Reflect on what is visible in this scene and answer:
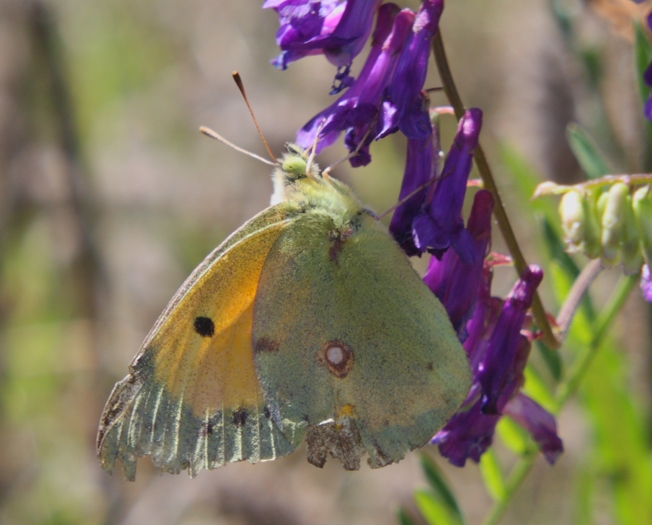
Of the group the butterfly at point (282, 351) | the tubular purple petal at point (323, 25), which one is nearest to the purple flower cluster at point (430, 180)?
the tubular purple petal at point (323, 25)

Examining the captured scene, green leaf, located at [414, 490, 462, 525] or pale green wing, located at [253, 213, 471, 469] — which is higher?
pale green wing, located at [253, 213, 471, 469]

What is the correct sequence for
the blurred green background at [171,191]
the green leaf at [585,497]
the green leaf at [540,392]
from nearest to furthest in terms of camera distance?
the green leaf at [540,392]
the green leaf at [585,497]
the blurred green background at [171,191]

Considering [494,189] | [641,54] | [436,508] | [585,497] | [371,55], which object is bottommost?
[585,497]

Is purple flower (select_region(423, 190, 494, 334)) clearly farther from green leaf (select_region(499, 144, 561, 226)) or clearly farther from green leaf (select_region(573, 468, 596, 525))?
green leaf (select_region(573, 468, 596, 525))

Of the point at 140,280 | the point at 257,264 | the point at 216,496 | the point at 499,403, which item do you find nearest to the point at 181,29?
the point at 140,280

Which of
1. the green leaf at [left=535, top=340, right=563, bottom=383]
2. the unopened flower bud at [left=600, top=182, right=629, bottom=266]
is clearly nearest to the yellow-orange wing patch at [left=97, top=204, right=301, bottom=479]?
the green leaf at [left=535, top=340, right=563, bottom=383]

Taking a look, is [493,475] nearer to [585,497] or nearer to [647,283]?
[585,497]

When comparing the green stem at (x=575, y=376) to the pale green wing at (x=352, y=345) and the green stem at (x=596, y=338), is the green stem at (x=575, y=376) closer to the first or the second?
the green stem at (x=596, y=338)

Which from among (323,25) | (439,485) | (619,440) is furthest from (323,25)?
(619,440)
